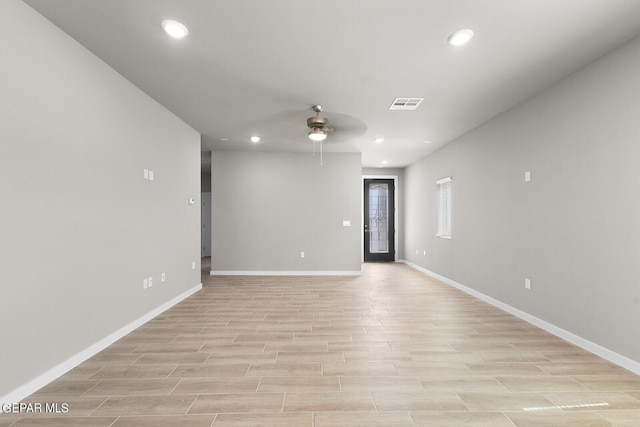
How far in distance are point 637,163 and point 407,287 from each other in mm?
3728

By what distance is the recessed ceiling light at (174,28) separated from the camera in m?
2.36

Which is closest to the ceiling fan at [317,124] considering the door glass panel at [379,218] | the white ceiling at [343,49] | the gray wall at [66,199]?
the white ceiling at [343,49]

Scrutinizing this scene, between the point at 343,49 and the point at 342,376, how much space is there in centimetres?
279

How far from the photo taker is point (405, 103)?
157 inches

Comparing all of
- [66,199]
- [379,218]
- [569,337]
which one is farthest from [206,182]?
[569,337]

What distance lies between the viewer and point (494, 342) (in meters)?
3.08

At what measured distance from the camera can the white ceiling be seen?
2.21 meters

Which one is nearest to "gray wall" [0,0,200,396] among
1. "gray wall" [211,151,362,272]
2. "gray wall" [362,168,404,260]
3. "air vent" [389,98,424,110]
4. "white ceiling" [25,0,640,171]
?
"white ceiling" [25,0,640,171]

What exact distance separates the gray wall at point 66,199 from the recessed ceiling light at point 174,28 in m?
0.91

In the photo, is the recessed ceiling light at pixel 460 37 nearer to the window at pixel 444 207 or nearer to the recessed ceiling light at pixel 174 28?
the recessed ceiling light at pixel 174 28

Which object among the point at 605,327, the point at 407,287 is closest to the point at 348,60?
the point at 605,327

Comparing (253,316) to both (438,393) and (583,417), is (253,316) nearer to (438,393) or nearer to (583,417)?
(438,393)

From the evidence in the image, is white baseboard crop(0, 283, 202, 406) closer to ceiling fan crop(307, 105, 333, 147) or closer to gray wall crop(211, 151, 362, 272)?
gray wall crop(211, 151, 362, 272)

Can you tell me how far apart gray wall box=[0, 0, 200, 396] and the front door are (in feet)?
20.5
